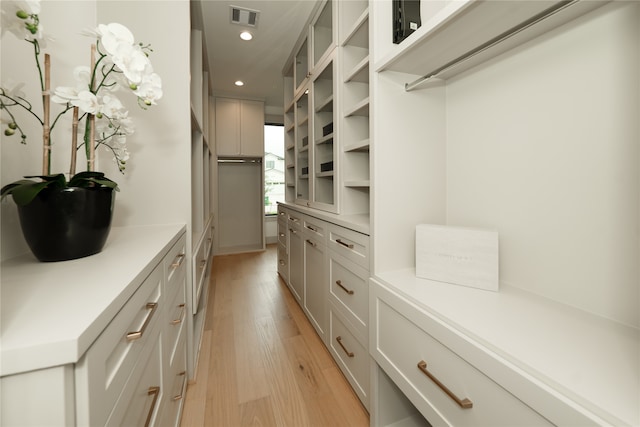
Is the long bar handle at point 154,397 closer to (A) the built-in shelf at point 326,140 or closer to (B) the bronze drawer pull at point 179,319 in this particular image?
(B) the bronze drawer pull at point 179,319

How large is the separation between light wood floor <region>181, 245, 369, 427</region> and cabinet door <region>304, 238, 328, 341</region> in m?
0.13

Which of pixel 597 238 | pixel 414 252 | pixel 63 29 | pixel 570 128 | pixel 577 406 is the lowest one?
pixel 577 406

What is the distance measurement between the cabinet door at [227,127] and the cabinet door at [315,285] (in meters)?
2.98

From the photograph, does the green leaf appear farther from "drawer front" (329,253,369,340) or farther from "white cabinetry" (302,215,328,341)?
"white cabinetry" (302,215,328,341)

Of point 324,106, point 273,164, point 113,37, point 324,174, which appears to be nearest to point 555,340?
point 113,37

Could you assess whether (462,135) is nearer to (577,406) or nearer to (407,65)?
(407,65)

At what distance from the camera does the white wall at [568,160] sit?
737 millimetres

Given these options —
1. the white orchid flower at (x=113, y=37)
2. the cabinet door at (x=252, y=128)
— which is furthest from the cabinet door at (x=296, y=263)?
the cabinet door at (x=252, y=128)

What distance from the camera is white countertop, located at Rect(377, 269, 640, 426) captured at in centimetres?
52

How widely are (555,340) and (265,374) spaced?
4.73ft

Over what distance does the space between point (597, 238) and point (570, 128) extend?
336 millimetres

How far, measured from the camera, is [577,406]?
1.66 ft

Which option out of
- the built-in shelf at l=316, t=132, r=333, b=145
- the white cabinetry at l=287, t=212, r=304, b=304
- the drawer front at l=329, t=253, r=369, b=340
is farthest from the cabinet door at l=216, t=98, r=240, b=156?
the drawer front at l=329, t=253, r=369, b=340

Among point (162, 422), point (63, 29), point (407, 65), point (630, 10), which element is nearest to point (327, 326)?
point (162, 422)
